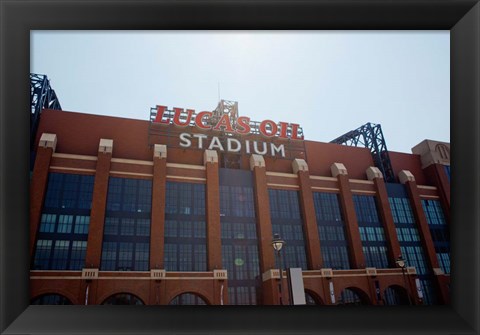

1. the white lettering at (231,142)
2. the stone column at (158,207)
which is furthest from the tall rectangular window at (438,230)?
the stone column at (158,207)

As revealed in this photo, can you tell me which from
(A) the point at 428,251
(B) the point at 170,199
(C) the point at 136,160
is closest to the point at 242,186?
(B) the point at 170,199

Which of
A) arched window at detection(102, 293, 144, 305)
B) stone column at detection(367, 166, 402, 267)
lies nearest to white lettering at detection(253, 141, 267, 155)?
stone column at detection(367, 166, 402, 267)

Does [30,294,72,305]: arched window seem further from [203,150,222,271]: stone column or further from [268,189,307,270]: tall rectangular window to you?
[268,189,307,270]: tall rectangular window

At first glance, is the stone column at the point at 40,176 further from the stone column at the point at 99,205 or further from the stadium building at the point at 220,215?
the stone column at the point at 99,205

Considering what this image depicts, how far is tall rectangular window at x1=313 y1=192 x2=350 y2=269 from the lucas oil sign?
27.2ft

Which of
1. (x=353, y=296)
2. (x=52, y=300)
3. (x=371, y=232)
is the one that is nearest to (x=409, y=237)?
(x=371, y=232)

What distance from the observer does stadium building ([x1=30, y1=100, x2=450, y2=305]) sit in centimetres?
3509

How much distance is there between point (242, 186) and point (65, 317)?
3842 cm

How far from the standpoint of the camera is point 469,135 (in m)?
7.17

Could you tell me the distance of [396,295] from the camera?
45.5 metres

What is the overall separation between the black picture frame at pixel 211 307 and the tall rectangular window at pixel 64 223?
3051 cm

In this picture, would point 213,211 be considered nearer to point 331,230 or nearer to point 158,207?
point 158,207

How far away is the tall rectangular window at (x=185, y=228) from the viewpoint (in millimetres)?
37906

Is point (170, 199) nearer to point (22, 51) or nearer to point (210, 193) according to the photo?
point (210, 193)
